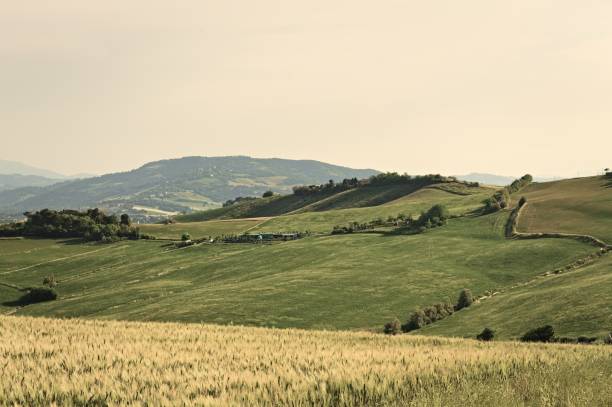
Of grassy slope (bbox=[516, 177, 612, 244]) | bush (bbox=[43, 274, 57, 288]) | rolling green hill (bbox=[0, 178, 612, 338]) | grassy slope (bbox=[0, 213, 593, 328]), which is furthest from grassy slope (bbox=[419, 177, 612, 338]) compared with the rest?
bush (bbox=[43, 274, 57, 288])

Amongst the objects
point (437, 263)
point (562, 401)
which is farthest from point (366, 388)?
point (437, 263)

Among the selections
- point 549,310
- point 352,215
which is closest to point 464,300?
point 549,310

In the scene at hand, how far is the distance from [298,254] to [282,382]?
97.9 meters

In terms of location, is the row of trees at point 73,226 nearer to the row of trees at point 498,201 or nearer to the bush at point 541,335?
the row of trees at point 498,201

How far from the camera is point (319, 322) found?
220 feet

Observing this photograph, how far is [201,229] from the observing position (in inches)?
6604

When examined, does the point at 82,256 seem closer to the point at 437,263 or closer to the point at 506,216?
the point at 437,263

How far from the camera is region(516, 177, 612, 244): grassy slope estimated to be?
329 ft

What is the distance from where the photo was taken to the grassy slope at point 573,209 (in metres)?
100

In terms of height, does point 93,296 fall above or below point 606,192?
below

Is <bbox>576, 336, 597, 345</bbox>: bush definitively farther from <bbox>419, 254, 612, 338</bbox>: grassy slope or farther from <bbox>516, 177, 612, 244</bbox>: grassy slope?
<bbox>516, 177, 612, 244</bbox>: grassy slope

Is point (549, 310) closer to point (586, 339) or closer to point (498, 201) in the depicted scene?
point (586, 339)

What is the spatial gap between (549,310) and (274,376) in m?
43.8

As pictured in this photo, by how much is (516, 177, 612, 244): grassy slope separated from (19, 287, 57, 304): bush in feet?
275
